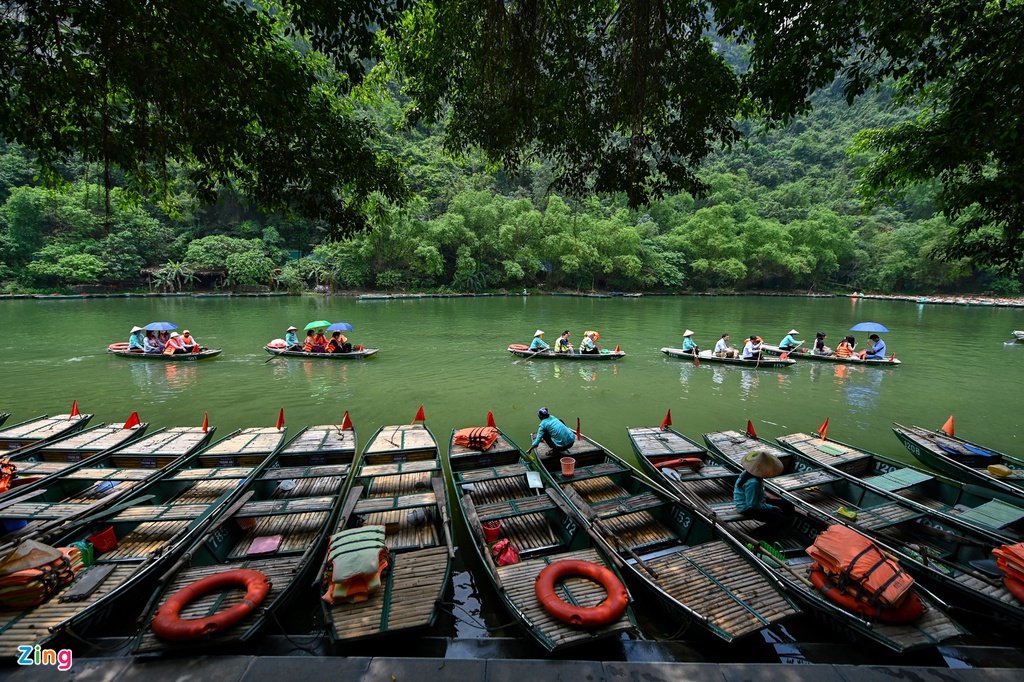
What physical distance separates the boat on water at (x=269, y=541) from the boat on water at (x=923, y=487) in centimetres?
798

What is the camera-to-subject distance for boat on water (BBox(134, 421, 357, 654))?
164 inches

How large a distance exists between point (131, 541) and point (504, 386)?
965 cm

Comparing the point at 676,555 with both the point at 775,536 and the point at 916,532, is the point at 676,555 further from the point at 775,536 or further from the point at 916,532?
the point at 916,532

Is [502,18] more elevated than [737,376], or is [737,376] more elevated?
[502,18]

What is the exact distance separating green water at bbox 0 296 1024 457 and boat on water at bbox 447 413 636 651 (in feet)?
7.54

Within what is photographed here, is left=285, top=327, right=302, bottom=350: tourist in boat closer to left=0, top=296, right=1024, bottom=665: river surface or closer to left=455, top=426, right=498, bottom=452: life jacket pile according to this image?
left=0, top=296, right=1024, bottom=665: river surface

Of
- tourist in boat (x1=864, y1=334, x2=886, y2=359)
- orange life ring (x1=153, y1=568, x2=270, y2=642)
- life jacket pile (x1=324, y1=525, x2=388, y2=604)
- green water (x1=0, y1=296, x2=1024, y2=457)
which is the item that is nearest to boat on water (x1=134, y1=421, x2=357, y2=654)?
orange life ring (x1=153, y1=568, x2=270, y2=642)

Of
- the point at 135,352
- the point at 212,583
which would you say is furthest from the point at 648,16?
the point at 135,352

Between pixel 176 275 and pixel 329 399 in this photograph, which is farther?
pixel 176 275

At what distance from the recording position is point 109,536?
18.1 ft

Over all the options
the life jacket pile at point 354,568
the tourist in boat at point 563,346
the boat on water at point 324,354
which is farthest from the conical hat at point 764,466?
the boat on water at point 324,354

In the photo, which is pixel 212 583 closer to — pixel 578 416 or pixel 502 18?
pixel 502 18

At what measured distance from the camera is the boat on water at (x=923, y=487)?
5.84 m

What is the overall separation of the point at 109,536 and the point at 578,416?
355 inches
